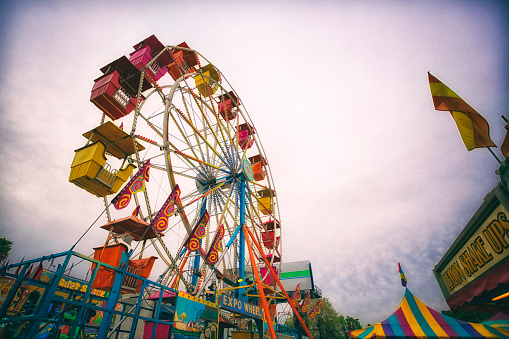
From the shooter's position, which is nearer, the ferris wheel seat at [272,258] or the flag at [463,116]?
the flag at [463,116]

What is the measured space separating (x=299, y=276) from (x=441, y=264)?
24.5 m

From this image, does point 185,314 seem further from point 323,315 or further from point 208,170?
→ point 323,315

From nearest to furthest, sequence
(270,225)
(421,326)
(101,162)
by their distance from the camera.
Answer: (421,326), (101,162), (270,225)

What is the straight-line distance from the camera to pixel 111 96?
9.41 meters

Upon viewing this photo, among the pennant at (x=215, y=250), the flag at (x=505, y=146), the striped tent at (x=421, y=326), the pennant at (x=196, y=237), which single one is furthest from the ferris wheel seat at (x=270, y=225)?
the flag at (x=505, y=146)

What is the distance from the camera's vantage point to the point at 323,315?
114 feet

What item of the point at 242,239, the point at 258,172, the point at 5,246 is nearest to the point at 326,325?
the point at 258,172

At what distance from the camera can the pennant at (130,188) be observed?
23.7 ft

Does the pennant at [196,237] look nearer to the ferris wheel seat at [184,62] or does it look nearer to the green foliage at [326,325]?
the ferris wheel seat at [184,62]

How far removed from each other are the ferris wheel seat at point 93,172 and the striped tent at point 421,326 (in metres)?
10.6

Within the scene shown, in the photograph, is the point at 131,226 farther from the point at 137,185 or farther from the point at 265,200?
the point at 265,200

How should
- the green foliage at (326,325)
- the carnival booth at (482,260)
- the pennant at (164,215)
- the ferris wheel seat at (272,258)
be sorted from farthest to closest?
the green foliage at (326,325)
the ferris wheel seat at (272,258)
the pennant at (164,215)
the carnival booth at (482,260)

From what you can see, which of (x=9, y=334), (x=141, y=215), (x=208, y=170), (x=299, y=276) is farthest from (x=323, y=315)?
(x=9, y=334)

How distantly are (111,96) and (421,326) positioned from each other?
1380cm
